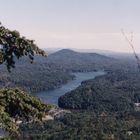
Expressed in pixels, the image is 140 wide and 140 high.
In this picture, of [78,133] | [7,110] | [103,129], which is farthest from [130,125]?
[7,110]

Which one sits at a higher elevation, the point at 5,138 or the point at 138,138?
the point at 5,138

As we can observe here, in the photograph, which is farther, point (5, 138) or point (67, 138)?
point (67, 138)

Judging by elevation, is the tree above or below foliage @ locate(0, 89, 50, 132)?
above

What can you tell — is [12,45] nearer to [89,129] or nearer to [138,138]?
[138,138]

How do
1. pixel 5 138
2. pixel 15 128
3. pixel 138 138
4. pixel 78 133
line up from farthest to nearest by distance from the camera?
1. pixel 78 133
2. pixel 138 138
3. pixel 5 138
4. pixel 15 128

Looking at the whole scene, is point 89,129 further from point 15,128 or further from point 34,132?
point 15,128

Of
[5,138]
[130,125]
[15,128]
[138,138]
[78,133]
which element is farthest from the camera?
[130,125]

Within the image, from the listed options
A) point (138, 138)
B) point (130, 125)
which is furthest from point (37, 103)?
point (130, 125)

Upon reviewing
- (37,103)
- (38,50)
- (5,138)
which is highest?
(38,50)

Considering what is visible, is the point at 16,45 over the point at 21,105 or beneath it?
over

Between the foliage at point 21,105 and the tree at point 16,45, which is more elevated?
the tree at point 16,45
